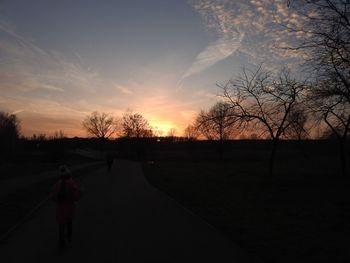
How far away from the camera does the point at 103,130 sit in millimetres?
135125

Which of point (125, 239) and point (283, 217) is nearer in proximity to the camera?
point (125, 239)

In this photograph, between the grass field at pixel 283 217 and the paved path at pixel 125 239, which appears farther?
the grass field at pixel 283 217

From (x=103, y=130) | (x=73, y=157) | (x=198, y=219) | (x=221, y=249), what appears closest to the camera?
(x=221, y=249)

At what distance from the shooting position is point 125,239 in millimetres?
9078

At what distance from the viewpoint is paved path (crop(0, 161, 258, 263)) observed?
7.55 m

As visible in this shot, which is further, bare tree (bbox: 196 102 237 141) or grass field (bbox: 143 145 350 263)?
bare tree (bbox: 196 102 237 141)

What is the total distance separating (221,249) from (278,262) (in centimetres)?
122

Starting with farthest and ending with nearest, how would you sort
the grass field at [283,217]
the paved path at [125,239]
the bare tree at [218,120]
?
the bare tree at [218,120], the grass field at [283,217], the paved path at [125,239]

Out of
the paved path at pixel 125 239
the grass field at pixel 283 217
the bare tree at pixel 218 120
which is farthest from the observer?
the bare tree at pixel 218 120

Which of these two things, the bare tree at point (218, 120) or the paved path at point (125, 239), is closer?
the paved path at point (125, 239)

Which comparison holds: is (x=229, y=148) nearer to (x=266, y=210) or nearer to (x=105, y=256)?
(x=266, y=210)

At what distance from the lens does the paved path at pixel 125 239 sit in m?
7.55

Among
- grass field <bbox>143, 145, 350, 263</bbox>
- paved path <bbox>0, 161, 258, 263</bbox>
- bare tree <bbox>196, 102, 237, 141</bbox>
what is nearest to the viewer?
paved path <bbox>0, 161, 258, 263</bbox>

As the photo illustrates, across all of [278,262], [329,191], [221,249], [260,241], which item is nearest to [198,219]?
[260,241]
